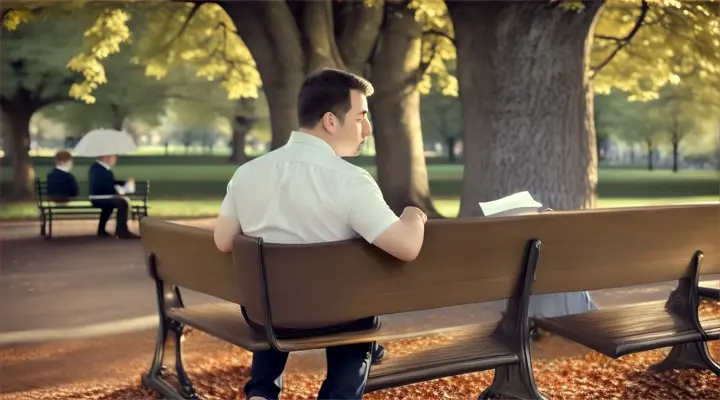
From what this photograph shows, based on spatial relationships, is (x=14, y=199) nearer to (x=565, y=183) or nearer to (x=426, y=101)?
(x=565, y=183)

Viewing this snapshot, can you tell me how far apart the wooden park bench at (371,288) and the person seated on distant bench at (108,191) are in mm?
9804

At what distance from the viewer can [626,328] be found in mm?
4434

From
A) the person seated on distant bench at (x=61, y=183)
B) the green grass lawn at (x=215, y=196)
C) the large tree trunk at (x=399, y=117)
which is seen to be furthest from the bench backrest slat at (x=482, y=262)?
the green grass lawn at (x=215, y=196)

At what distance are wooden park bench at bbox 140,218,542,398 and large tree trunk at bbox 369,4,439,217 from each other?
11.5 m

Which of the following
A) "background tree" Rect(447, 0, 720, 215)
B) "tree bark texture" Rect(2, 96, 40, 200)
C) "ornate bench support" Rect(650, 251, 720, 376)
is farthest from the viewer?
"tree bark texture" Rect(2, 96, 40, 200)

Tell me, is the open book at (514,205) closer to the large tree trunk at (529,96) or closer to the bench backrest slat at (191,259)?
the bench backrest slat at (191,259)

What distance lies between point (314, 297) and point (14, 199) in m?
22.7

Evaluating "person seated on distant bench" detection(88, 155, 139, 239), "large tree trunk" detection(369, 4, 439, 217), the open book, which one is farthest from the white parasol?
the open book

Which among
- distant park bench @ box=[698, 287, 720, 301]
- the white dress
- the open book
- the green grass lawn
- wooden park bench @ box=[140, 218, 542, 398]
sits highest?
the open book

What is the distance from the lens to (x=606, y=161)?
7500cm

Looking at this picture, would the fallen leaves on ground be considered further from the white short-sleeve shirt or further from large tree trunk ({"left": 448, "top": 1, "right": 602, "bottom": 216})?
large tree trunk ({"left": 448, "top": 1, "right": 602, "bottom": 216})

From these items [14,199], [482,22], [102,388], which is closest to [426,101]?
[14,199]

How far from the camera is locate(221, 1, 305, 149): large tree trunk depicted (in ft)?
40.2

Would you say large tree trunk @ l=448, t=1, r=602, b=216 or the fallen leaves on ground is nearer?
the fallen leaves on ground
